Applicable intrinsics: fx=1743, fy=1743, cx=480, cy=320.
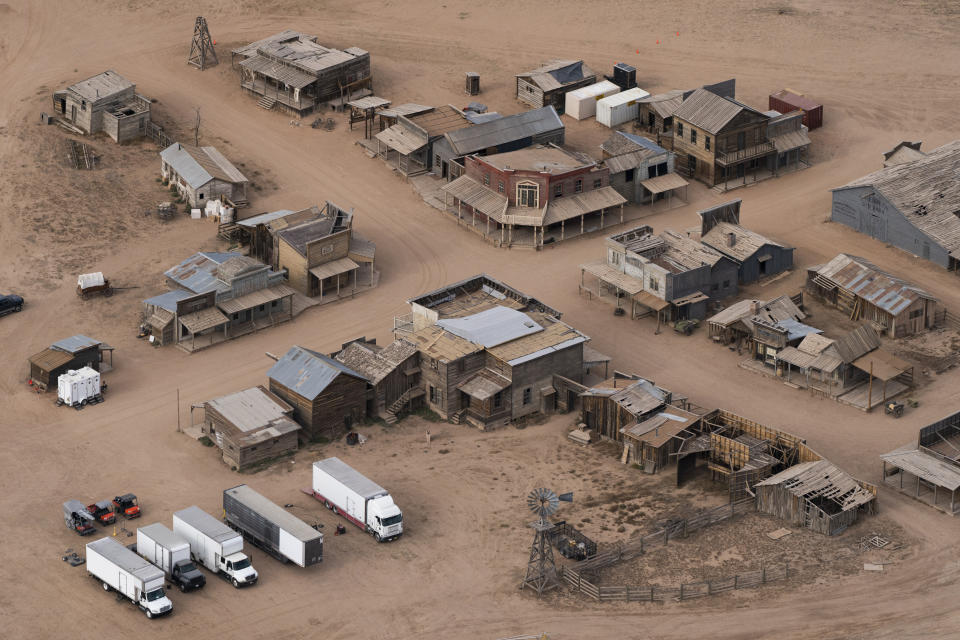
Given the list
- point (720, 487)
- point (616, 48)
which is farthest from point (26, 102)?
point (720, 487)

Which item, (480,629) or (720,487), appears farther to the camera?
(720,487)

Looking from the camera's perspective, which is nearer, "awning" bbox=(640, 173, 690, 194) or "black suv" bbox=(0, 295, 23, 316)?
"black suv" bbox=(0, 295, 23, 316)

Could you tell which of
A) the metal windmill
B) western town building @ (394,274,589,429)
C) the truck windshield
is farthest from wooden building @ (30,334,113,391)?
the metal windmill

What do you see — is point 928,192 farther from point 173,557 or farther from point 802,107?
point 173,557

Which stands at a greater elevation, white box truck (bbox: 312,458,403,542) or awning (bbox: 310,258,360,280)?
awning (bbox: 310,258,360,280)

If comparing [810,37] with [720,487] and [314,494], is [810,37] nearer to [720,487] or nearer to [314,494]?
[720,487]

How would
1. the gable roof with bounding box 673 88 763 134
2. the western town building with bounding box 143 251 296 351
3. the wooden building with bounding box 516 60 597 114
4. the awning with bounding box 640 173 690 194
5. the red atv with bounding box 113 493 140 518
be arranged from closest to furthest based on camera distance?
the red atv with bounding box 113 493 140 518 → the western town building with bounding box 143 251 296 351 → the awning with bounding box 640 173 690 194 → the gable roof with bounding box 673 88 763 134 → the wooden building with bounding box 516 60 597 114

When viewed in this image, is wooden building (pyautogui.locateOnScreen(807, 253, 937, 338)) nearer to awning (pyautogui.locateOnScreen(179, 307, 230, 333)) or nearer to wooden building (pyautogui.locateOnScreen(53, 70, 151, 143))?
awning (pyautogui.locateOnScreen(179, 307, 230, 333))
